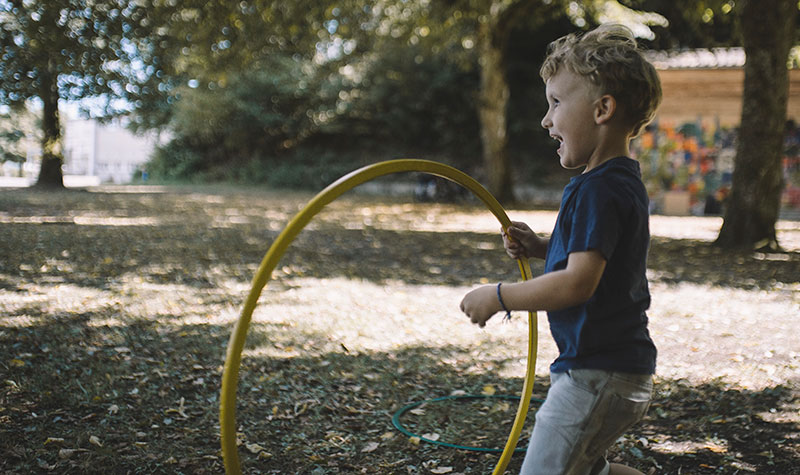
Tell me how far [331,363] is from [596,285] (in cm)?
335

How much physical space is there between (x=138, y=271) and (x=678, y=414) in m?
6.25

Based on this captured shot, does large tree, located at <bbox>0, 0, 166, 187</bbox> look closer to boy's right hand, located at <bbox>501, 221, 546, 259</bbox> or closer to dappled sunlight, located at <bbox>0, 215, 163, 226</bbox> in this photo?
dappled sunlight, located at <bbox>0, 215, 163, 226</bbox>

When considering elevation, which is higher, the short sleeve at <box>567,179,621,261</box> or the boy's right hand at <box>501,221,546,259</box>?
the short sleeve at <box>567,179,621,261</box>

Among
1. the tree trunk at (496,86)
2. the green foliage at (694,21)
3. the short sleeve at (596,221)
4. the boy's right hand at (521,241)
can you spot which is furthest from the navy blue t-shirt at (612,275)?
the tree trunk at (496,86)

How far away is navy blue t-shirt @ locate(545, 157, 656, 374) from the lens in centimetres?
201

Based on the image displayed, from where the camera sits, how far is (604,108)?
2.11 m

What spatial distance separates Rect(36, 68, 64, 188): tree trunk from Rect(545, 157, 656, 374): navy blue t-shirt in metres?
25.3

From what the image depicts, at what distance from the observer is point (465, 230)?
46.3ft

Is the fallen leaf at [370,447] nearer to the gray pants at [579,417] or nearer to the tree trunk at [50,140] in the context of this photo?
the gray pants at [579,417]

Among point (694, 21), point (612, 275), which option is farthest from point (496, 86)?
point (612, 275)

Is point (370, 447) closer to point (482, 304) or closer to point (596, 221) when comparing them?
point (482, 304)

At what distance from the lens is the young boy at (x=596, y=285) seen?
2.01 meters

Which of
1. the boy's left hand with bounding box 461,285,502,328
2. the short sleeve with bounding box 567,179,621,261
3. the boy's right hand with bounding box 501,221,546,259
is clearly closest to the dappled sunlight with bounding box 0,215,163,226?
the boy's right hand with bounding box 501,221,546,259

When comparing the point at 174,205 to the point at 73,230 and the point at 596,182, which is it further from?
the point at 596,182
